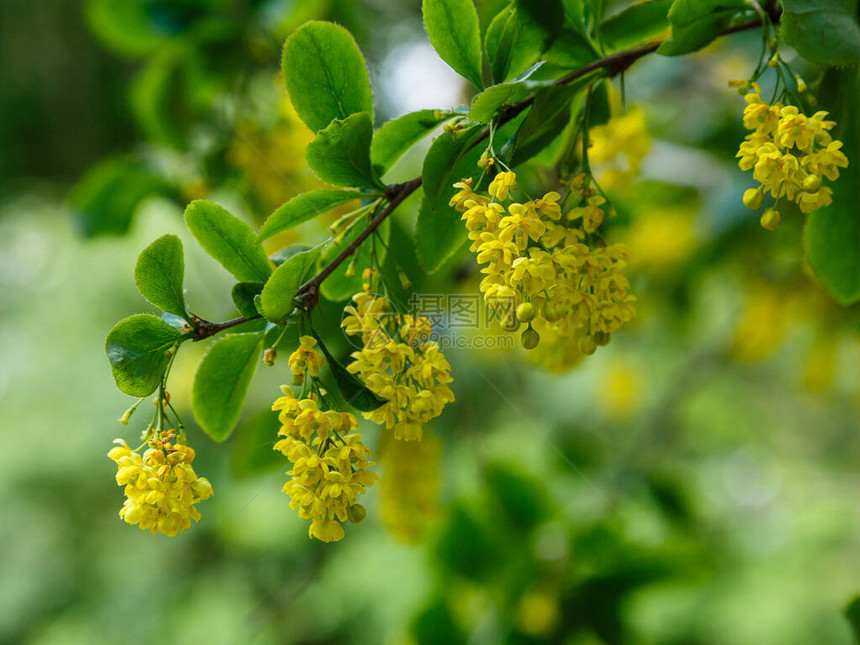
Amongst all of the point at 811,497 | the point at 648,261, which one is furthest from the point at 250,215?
the point at 811,497

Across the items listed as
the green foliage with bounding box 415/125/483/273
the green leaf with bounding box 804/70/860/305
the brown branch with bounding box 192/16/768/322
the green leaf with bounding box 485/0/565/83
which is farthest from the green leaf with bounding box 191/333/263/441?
the green leaf with bounding box 804/70/860/305

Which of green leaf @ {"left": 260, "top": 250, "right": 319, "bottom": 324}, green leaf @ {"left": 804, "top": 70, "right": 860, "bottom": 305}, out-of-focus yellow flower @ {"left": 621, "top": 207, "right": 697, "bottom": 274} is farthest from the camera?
out-of-focus yellow flower @ {"left": 621, "top": 207, "right": 697, "bottom": 274}

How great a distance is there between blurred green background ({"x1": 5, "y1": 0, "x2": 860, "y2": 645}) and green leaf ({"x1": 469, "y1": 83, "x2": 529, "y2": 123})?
229mm

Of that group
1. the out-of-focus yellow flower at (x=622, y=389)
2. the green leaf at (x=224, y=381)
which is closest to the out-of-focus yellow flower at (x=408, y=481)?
the green leaf at (x=224, y=381)

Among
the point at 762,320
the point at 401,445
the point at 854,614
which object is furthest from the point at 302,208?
the point at 762,320

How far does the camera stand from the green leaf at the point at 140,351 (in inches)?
16.3

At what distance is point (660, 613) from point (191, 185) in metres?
1.51

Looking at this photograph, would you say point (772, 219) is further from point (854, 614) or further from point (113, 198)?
point (113, 198)

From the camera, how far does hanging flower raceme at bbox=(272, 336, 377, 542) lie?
1.33 ft

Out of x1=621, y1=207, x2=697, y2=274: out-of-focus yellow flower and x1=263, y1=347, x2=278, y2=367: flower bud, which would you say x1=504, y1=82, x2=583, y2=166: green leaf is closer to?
x1=263, y1=347, x2=278, y2=367: flower bud

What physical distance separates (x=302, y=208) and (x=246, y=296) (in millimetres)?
73

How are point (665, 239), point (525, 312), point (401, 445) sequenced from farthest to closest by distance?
1. point (665, 239)
2. point (401, 445)
3. point (525, 312)

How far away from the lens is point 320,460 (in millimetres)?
406

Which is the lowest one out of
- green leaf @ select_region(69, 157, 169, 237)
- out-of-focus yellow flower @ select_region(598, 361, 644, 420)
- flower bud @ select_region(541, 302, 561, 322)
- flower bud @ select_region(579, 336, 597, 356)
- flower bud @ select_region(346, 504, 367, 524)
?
out-of-focus yellow flower @ select_region(598, 361, 644, 420)
